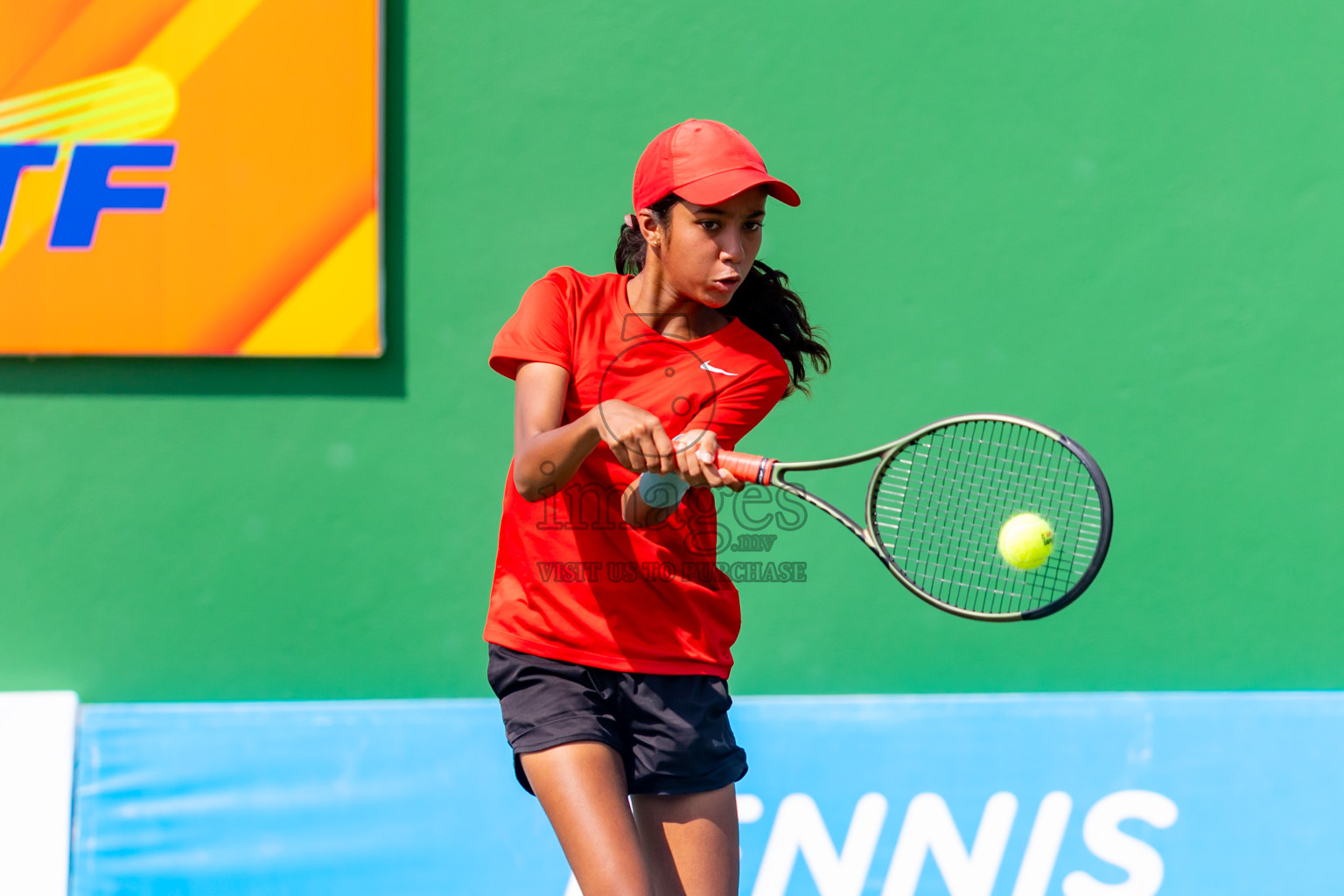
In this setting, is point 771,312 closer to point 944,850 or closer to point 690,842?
point 690,842

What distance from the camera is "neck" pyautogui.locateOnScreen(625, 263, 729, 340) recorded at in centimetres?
209

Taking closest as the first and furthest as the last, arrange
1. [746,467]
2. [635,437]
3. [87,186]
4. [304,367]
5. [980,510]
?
[635,437]
[746,467]
[980,510]
[87,186]
[304,367]

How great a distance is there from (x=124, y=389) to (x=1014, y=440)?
2.44 m

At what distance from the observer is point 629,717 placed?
202cm

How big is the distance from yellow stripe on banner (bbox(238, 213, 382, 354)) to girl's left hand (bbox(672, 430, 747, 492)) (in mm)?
1697

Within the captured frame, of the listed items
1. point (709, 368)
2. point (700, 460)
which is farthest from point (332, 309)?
point (700, 460)

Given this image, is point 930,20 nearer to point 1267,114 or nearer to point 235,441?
point 1267,114

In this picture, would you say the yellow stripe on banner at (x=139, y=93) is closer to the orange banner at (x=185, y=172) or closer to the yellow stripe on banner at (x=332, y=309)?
the orange banner at (x=185, y=172)

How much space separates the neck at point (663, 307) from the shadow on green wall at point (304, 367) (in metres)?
1.41

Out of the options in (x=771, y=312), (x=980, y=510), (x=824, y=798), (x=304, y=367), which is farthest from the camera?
(x=304, y=367)

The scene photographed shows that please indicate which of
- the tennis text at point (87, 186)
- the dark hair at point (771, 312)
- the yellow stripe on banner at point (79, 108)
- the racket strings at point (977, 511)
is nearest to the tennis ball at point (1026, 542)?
the racket strings at point (977, 511)

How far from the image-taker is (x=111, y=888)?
3039mm

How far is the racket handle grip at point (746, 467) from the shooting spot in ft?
6.18

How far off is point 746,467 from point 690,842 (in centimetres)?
67
